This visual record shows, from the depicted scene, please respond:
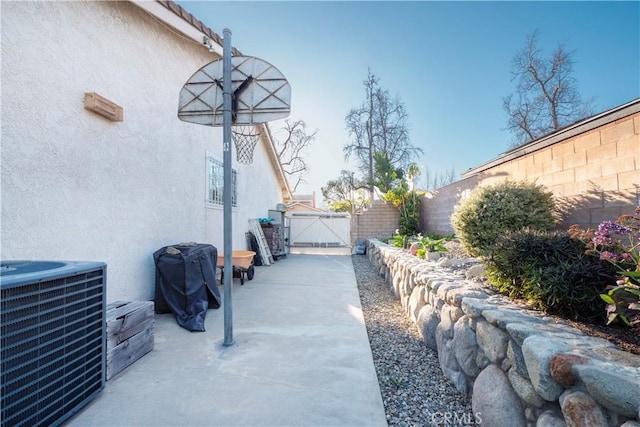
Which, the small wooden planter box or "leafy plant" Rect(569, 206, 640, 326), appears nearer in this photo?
"leafy plant" Rect(569, 206, 640, 326)

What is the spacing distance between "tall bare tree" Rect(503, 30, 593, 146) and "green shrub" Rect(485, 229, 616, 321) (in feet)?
49.2

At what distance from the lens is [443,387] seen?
2.58 m

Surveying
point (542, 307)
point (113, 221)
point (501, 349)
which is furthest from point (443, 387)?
point (113, 221)

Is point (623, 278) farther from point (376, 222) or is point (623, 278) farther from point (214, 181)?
point (376, 222)

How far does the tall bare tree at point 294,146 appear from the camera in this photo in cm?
2073

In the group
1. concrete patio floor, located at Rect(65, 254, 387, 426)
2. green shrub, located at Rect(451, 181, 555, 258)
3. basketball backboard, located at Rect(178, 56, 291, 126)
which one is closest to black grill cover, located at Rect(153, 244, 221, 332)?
concrete patio floor, located at Rect(65, 254, 387, 426)

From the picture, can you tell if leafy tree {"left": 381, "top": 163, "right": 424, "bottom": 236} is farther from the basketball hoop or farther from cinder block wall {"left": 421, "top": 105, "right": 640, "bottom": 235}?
the basketball hoop

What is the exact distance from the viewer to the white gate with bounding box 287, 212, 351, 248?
1470cm

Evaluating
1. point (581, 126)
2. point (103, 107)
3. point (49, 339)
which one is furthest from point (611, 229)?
point (103, 107)

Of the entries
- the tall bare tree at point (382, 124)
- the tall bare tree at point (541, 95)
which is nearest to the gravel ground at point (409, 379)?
the tall bare tree at point (541, 95)

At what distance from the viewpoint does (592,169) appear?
12.0 ft

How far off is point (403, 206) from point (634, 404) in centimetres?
1099

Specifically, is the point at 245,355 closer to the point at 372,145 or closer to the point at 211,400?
the point at 211,400

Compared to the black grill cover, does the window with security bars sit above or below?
above
